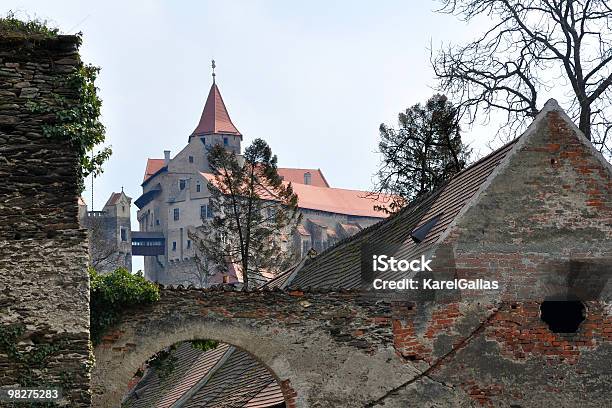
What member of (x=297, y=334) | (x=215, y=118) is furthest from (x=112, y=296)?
(x=215, y=118)

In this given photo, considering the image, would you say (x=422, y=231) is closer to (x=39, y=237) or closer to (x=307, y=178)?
(x=39, y=237)

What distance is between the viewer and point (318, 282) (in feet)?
65.9

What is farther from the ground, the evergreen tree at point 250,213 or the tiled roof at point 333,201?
the tiled roof at point 333,201

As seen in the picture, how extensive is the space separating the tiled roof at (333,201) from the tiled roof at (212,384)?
87311 mm

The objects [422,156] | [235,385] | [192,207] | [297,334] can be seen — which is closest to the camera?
[297,334]

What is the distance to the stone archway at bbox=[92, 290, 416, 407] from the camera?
1526 cm

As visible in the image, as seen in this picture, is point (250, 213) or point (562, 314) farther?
point (250, 213)

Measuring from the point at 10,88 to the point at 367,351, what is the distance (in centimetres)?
543

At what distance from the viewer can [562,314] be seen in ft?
52.1

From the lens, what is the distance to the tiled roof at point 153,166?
118094 mm

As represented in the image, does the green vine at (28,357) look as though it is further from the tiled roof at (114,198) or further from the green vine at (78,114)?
the tiled roof at (114,198)

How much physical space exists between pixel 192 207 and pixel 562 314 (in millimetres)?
95398

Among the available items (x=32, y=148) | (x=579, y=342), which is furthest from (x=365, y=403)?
(x=32, y=148)

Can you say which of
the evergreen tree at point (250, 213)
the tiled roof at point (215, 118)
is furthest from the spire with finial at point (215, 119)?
the evergreen tree at point (250, 213)
